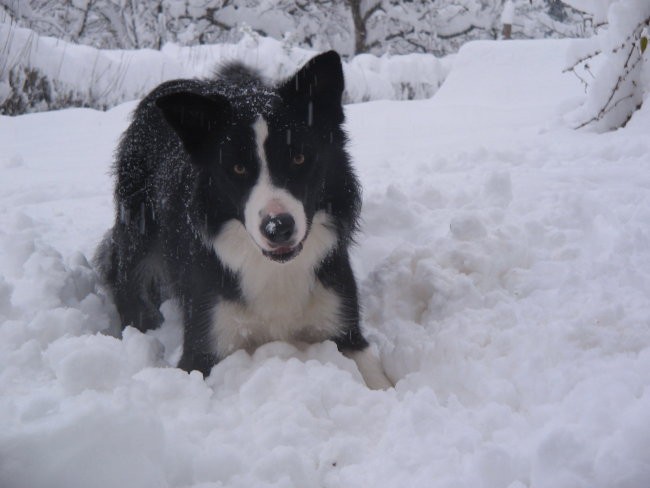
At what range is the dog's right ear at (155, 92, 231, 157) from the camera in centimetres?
276

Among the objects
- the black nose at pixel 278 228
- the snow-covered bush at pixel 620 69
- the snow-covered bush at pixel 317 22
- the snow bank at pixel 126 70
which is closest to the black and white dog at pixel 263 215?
the black nose at pixel 278 228

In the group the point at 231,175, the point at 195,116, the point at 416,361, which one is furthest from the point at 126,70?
the point at 416,361

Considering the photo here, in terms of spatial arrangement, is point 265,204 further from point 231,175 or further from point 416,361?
point 416,361

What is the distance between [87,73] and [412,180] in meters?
7.63

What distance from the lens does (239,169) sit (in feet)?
8.89

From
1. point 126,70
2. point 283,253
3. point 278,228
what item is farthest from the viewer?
point 126,70

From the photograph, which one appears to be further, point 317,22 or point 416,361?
point 317,22

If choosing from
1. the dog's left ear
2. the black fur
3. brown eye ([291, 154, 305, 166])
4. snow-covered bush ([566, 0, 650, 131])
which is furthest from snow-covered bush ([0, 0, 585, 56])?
brown eye ([291, 154, 305, 166])

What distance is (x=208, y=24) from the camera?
21.4 meters

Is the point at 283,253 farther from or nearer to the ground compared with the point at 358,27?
farther from the ground

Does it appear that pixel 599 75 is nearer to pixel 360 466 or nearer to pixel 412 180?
pixel 412 180

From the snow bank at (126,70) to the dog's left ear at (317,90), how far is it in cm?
338

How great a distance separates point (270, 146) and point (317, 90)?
18.6 inches

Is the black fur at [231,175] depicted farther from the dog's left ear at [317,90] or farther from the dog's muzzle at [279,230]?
the dog's muzzle at [279,230]
